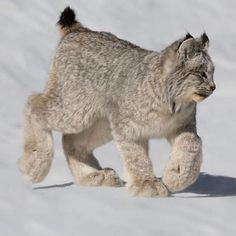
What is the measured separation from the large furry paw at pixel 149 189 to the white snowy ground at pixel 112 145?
0.08 m

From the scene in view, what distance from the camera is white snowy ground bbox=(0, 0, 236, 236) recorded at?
5090 mm

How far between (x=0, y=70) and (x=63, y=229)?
5.23m

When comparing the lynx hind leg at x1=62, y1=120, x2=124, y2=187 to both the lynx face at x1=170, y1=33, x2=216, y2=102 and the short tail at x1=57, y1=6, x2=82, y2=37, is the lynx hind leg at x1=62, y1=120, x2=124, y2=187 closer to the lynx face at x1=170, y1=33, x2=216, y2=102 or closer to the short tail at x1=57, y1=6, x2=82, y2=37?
the short tail at x1=57, y1=6, x2=82, y2=37

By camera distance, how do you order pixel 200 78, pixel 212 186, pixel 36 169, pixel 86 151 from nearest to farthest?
pixel 200 78, pixel 212 186, pixel 36 169, pixel 86 151

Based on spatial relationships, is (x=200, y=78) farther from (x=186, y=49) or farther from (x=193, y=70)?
(x=186, y=49)

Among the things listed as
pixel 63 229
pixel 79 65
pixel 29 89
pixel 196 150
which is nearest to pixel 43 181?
pixel 79 65

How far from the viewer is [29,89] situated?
32.2ft

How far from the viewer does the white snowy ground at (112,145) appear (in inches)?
200

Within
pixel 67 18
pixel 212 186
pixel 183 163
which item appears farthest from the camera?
pixel 67 18

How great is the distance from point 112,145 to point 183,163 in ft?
7.75

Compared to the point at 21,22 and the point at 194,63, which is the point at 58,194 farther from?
the point at 21,22

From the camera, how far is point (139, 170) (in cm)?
611

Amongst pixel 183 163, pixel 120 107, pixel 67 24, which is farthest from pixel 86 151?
pixel 183 163

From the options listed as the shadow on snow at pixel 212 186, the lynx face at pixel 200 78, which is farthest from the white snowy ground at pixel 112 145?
the lynx face at pixel 200 78
